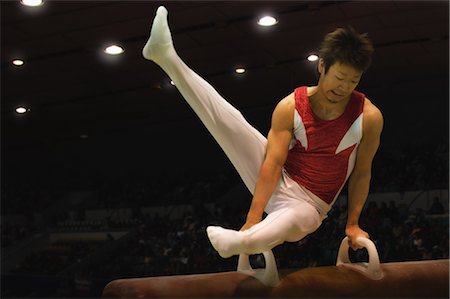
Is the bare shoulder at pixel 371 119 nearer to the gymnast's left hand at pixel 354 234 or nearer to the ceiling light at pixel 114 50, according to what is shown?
the gymnast's left hand at pixel 354 234

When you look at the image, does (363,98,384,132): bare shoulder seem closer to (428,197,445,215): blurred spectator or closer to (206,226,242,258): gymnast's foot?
(206,226,242,258): gymnast's foot

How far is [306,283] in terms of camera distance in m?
2.96

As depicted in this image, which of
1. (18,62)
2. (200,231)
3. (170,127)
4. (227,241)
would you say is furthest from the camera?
(170,127)

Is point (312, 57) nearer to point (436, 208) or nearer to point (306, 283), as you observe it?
point (436, 208)

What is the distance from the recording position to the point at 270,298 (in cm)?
289

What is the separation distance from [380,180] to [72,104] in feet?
19.4

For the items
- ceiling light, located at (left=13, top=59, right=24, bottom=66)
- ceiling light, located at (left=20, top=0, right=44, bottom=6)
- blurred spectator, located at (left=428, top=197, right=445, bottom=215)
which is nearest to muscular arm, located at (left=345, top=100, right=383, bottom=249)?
ceiling light, located at (left=20, top=0, right=44, bottom=6)

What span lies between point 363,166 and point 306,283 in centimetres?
71

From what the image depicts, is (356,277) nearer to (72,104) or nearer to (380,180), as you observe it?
(380,180)

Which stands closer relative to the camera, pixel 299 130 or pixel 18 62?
pixel 299 130

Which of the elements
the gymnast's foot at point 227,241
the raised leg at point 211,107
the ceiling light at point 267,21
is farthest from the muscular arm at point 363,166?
the ceiling light at point 267,21

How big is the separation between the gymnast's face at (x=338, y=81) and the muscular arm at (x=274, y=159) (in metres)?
0.19

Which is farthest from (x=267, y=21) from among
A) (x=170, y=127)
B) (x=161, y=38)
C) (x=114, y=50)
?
(x=170, y=127)

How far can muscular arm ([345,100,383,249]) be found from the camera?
126 inches
